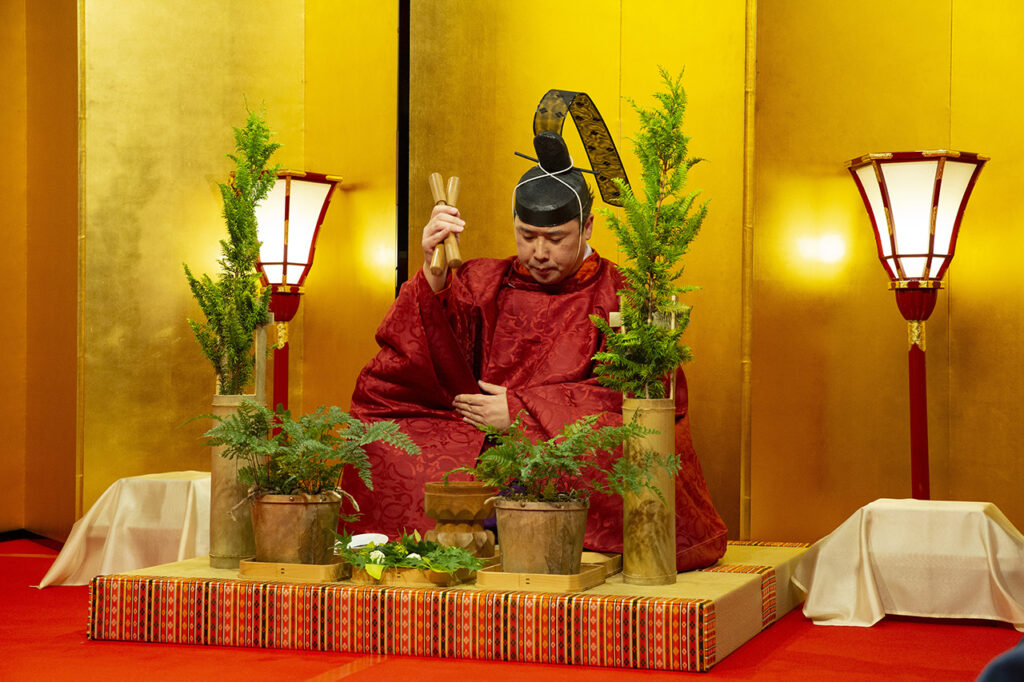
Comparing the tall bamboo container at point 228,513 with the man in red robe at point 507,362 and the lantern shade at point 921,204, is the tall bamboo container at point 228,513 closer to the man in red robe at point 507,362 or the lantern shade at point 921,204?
the man in red robe at point 507,362

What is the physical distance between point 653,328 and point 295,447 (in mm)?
1003

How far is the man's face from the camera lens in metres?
3.83

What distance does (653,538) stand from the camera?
3.04 meters

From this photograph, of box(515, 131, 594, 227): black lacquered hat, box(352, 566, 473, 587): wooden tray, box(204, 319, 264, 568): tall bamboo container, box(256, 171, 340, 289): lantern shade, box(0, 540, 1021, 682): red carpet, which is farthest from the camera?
box(256, 171, 340, 289): lantern shade

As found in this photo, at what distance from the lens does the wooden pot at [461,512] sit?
3166mm

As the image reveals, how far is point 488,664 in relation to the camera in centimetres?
278

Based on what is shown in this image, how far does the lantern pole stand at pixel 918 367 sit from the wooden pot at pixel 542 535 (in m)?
1.63

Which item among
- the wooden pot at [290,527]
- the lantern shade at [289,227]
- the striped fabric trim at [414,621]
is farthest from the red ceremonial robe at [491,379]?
the lantern shade at [289,227]

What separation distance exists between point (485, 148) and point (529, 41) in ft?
1.65

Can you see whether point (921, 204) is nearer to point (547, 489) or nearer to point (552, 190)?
point (552, 190)

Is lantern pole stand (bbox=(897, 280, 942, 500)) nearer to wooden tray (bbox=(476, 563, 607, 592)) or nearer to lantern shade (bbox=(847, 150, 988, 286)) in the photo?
lantern shade (bbox=(847, 150, 988, 286))

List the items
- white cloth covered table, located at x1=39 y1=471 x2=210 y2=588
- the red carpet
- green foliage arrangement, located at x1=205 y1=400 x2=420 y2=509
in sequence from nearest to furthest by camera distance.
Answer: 1. the red carpet
2. green foliage arrangement, located at x1=205 y1=400 x2=420 y2=509
3. white cloth covered table, located at x1=39 y1=471 x2=210 y2=588

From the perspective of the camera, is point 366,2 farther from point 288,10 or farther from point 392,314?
point 392,314

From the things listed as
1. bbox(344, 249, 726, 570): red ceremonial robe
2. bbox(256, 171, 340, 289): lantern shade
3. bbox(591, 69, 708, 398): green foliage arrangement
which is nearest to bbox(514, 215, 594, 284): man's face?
bbox(344, 249, 726, 570): red ceremonial robe
